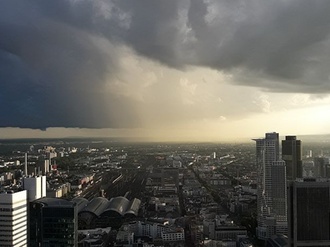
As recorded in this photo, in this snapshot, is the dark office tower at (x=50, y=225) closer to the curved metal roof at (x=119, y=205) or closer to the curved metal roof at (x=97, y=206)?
the curved metal roof at (x=97, y=206)

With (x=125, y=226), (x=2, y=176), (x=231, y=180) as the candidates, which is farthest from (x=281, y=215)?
(x=2, y=176)

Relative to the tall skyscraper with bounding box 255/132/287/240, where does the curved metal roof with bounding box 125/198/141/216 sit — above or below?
below

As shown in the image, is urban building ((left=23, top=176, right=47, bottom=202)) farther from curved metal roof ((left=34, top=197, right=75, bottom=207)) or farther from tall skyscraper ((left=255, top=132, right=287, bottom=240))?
tall skyscraper ((left=255, top=132, right=287, bottom=240))

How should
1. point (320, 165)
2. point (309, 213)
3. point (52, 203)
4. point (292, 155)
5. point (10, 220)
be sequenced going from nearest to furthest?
point (10, 220) < point (309, 213) < point (52, 203) < point (320, 165) < point (292, 155)

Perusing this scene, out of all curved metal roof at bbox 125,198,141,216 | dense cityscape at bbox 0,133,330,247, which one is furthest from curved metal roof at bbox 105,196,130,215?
curved metal roof at bbox 125,198,141,216

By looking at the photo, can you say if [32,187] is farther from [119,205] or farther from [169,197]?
[169,197]

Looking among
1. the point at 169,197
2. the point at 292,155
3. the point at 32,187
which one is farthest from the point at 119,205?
the point at 292,155
